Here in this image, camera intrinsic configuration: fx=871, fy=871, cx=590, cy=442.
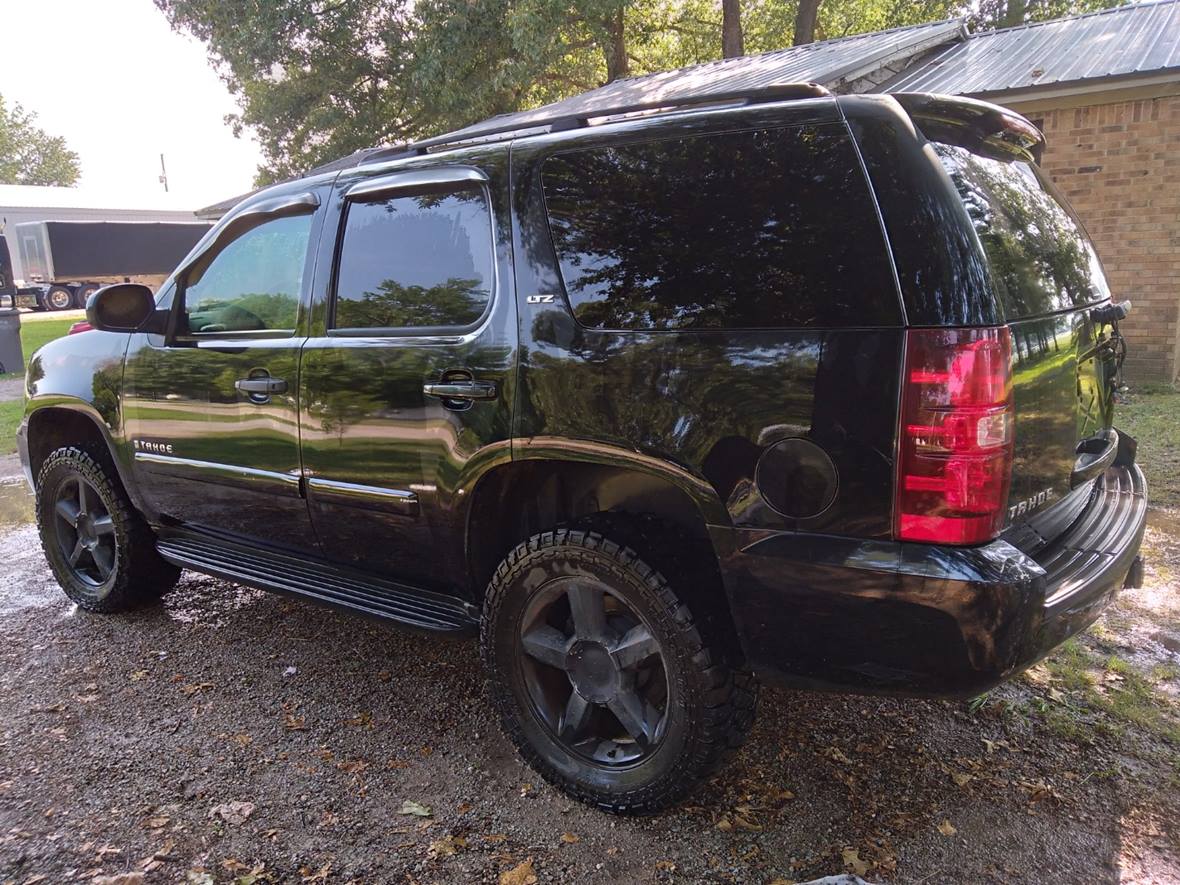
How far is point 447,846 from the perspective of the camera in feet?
8.18

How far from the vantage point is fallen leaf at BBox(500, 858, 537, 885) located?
2.35m

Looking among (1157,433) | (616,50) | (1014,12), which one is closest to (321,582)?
(1157,433)

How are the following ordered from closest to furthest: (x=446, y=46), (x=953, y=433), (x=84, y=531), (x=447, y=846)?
(x=953, y=433), (x=447, y=846), (x=84, y=531), (x=446, y=46)

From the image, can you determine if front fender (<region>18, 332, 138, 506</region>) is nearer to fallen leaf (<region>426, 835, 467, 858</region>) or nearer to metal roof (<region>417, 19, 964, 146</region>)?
fallen leaf (<region>426, 835, 467, 858</region>)

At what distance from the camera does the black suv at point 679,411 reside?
203 cm

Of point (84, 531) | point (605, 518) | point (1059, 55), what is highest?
point (1059, 55)

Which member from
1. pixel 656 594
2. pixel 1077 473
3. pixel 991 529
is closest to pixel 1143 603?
pixel 1077 473

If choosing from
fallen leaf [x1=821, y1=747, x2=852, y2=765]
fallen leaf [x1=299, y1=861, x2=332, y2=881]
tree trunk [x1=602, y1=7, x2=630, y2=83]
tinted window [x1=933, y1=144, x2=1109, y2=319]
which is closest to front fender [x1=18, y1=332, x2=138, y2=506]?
fallen leaf [x1=299, y1=861, x2=332, y2=881]

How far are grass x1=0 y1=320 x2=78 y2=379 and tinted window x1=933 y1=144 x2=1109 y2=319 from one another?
15.7 m

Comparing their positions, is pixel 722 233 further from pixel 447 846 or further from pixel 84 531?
pixel 84 531

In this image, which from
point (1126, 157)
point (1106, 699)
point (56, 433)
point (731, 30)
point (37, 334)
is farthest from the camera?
point (37, 334)

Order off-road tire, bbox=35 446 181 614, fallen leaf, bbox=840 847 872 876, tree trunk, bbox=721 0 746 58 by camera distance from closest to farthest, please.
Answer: fallen leaf, bbox=840 847 872 876, off-road tire, bbox=35 446 181 614, tree trunk, bbox=721 0 746 58

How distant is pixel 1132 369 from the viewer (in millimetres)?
9305

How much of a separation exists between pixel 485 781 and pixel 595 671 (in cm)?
58
